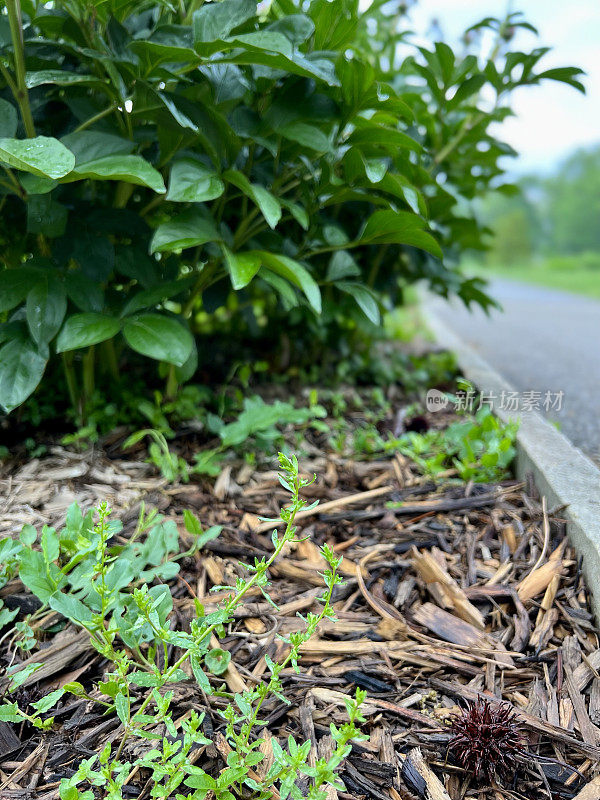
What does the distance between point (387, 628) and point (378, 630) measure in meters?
0.02

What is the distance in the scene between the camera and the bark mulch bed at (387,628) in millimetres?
790

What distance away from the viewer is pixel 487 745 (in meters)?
0.76

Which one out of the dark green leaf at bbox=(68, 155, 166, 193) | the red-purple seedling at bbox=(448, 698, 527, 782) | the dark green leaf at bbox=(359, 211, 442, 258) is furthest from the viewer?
the dark green leaf at bbox=(359, 211, 442, 258)

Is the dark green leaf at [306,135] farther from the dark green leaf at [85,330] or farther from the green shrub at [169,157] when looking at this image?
the dark green leaf at [85,330]

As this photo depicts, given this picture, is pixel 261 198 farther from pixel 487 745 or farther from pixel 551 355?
pixel 551 355

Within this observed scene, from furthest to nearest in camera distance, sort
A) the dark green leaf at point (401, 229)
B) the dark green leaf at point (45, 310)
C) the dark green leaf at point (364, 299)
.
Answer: the dark green leaf at point (364, 299)
the dark green leaf at point (401, 229)
the dark green leaf at point (45, 310)

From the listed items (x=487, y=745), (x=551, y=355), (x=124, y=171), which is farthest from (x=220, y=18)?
(x=551, y=355)

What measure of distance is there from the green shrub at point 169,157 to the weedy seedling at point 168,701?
16.5 inches

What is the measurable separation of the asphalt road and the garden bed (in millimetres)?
643

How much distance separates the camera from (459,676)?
931 mm

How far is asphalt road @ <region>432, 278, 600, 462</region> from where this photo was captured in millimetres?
2008

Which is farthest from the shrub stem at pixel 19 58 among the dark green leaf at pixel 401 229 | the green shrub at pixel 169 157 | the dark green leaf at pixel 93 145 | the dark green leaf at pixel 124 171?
the dark green leaf at pixel 401 229

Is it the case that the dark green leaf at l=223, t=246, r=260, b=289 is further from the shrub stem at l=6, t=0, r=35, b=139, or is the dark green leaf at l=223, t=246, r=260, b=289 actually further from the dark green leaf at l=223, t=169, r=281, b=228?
the shrub stem at l=6, t=0, r=35, b=139

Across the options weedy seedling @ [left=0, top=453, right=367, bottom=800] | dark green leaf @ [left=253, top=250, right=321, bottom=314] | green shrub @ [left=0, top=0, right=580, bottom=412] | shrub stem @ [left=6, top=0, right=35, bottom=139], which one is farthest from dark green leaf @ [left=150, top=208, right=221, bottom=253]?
weedy seedling @ [left=0, top=453, right=367, bottom=800]
